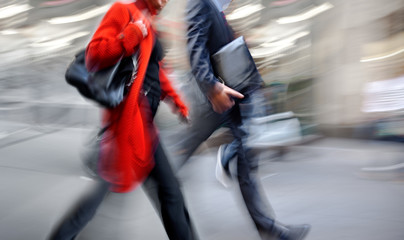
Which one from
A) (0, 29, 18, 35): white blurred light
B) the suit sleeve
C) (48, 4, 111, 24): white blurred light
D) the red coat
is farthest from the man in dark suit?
(0, 29, 18, 35): white blurred light

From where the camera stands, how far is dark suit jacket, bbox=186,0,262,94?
2607 millimetres

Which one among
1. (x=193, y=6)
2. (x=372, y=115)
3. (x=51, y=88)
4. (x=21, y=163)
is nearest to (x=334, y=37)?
(x=372, y=115)

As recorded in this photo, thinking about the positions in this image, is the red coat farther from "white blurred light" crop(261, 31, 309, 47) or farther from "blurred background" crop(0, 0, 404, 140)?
"white blurred light" crop(261, 31, 309, 47)

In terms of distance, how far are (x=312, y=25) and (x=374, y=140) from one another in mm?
1414

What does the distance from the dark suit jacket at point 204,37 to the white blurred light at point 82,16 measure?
4.20 metres

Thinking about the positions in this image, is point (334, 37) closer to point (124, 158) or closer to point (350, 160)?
point (350, 160)

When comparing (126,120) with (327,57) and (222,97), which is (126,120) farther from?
(327,57)

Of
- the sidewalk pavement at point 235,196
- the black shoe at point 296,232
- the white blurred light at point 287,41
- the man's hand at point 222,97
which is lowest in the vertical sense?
the sidewalk pavement at point 235,196

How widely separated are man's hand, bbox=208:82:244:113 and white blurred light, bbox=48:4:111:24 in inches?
172

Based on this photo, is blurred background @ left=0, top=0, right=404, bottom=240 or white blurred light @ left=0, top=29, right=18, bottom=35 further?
white blurred light @ left=0, top=29, right=18, bottom=35

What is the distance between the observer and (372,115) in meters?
5.17

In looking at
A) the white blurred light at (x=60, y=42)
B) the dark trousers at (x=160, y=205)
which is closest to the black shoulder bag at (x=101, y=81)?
the dark trousers at (x=160, y=205)

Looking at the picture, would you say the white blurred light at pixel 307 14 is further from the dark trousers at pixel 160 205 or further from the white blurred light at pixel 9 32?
the white blurred light at pixel 9 32

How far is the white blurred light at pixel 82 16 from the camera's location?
6857 millimetres
